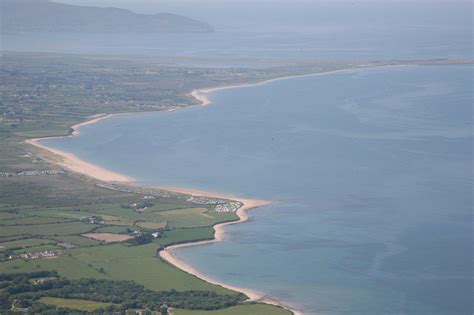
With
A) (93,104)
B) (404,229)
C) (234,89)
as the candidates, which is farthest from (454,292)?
(234,89)

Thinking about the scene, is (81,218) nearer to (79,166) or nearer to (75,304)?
(79,166)

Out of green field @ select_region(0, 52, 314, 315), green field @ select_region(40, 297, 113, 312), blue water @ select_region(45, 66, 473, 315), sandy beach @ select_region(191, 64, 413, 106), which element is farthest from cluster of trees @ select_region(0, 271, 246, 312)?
sandy beach @ select_region(191, 64, 413, 106)

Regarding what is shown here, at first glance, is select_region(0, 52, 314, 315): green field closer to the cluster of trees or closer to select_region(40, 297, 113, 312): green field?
select_region(40, 297, 113, 312): green field

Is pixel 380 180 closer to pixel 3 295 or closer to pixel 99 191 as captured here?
pixel 99 191

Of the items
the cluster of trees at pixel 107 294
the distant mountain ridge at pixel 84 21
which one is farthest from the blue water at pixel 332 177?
the distant mountain ridge at pixel 84 21

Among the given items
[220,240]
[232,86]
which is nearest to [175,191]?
[220,240]

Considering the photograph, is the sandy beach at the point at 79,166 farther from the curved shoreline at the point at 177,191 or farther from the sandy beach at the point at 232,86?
the sandy beach at the point at 232,86
